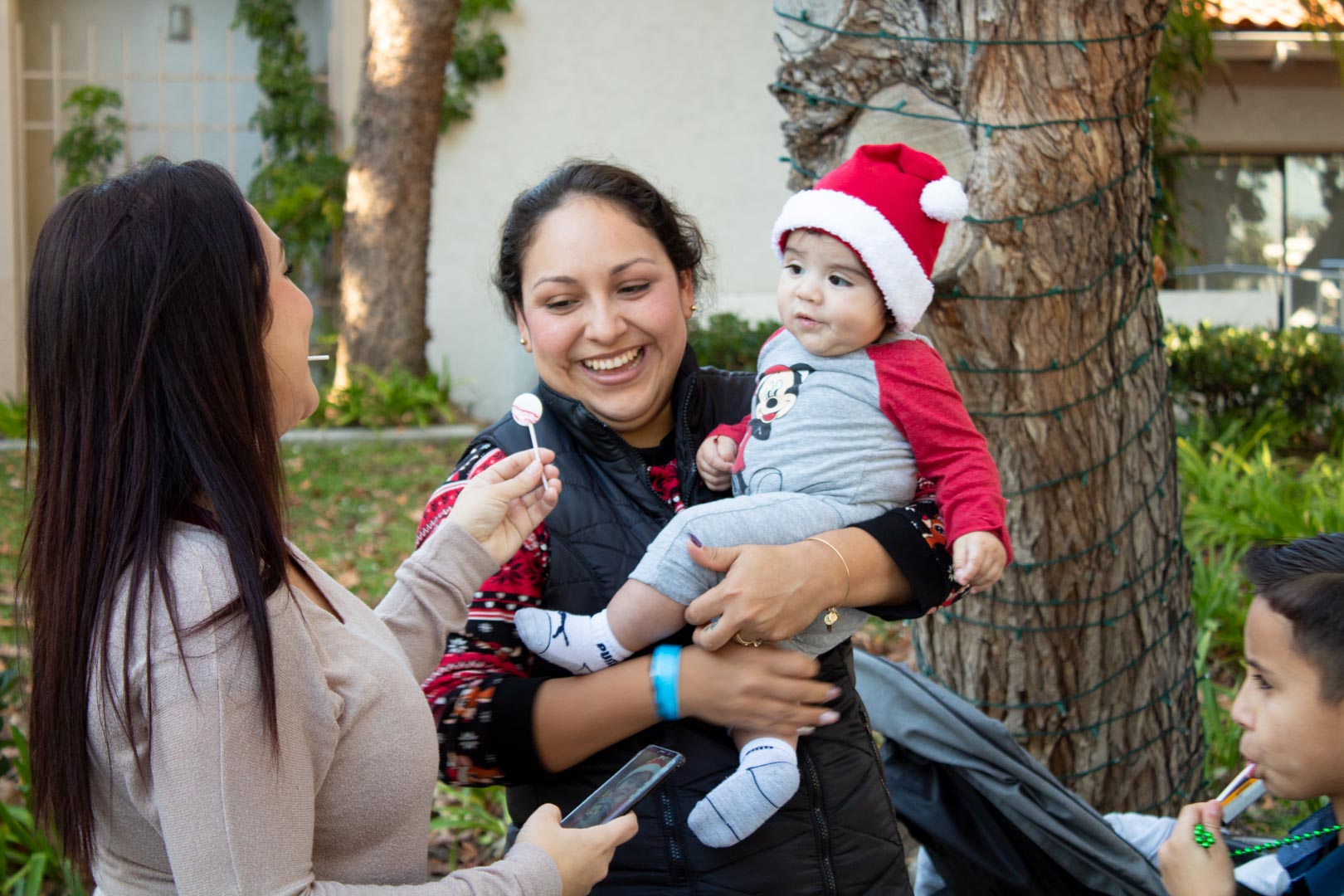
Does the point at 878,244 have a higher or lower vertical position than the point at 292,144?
lower

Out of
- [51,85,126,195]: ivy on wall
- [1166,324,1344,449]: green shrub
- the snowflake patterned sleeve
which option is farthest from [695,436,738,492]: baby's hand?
[51,85,126,195]: ivy on wall

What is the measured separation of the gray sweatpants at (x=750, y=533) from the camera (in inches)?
76.2

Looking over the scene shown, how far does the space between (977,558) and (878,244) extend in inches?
22.8

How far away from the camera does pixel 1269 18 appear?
11.9 meters

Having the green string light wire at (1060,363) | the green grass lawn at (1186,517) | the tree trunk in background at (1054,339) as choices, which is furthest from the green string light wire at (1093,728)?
the green string light wire at (1060,363)

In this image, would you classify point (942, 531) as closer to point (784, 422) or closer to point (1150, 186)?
point (784, 422)

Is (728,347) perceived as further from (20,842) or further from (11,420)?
(20,842)

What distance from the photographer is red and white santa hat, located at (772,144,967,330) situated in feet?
7.09

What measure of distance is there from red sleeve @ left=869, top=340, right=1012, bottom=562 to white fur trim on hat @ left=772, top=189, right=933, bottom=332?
80mm

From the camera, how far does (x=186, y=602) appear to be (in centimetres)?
133

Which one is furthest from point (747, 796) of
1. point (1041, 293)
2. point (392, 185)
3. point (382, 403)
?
point (392, 185)

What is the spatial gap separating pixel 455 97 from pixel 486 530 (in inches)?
376

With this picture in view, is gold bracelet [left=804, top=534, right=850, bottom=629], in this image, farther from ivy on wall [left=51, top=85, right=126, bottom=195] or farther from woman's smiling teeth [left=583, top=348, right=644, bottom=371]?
ivy on wall [left=51, top=85, right=126, bottom=195]

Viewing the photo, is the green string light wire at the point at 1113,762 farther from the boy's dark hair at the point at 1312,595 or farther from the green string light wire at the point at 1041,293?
the boy's dark hair at the point at 1312,595
